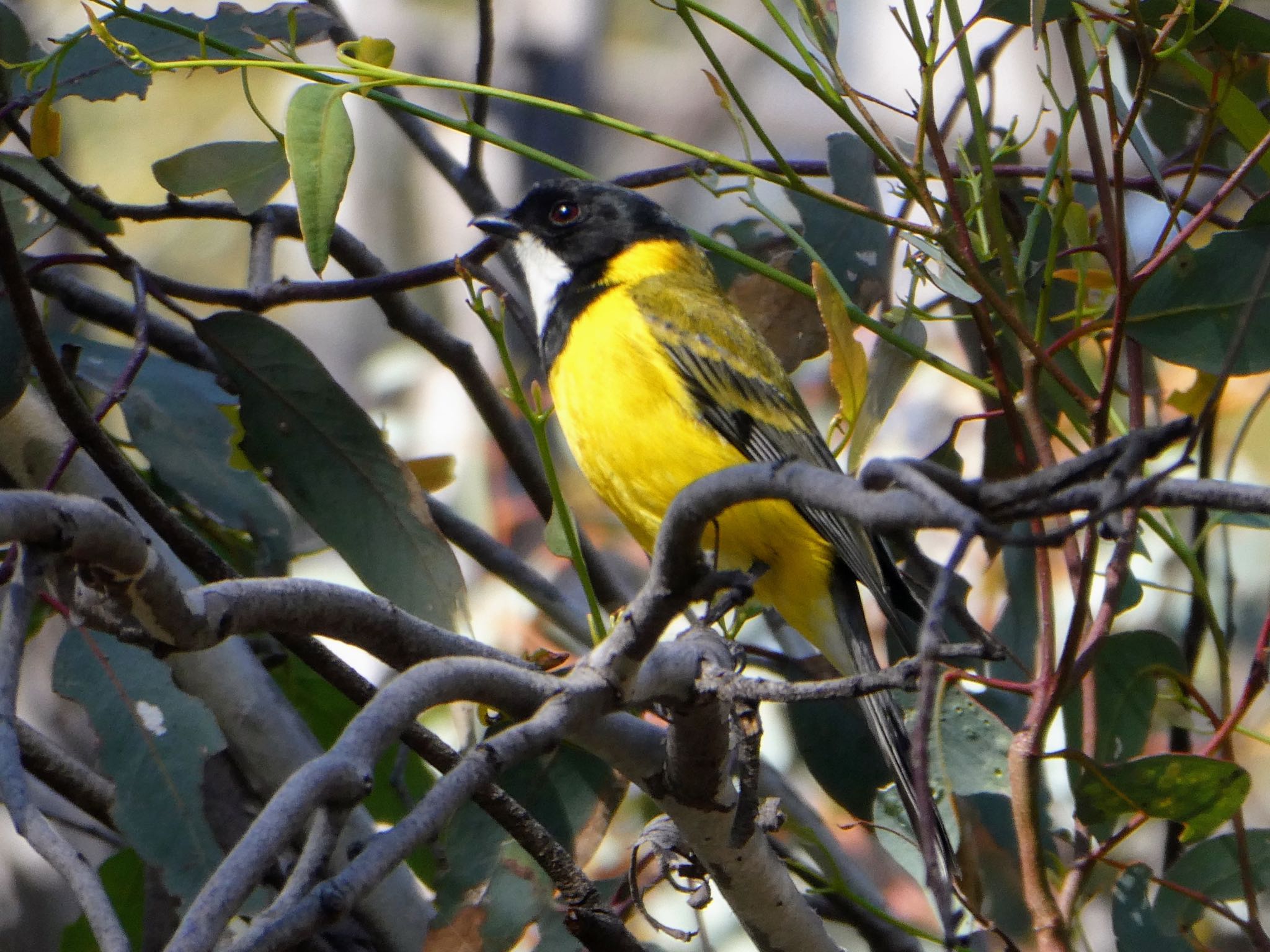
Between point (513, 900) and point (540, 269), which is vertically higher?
point (540, 269)

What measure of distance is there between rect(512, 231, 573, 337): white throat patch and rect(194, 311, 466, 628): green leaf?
0.87 meters

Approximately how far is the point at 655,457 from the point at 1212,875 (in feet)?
4.02

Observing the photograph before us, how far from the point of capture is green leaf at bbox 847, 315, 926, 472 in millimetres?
1987

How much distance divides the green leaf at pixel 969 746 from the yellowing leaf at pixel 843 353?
59cm

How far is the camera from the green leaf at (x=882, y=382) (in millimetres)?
1987

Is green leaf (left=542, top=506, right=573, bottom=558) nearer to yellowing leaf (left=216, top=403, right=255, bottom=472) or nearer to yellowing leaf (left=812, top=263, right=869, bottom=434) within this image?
yellowing leaf (left=812, top=263, right=869, bottom=434)

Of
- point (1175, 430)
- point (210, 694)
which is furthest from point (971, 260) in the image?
point (210, 694)

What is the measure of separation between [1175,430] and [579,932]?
1280 mm

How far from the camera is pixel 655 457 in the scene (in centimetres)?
268

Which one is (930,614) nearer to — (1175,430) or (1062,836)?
(1175,430)

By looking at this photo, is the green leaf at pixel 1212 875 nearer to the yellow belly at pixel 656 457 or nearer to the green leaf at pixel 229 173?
the yellow belly at pixel 656 457

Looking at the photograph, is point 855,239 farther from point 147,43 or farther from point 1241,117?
point 147,43

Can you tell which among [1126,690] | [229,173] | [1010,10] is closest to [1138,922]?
[1126,690]

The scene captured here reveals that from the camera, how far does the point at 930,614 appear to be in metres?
0.79
